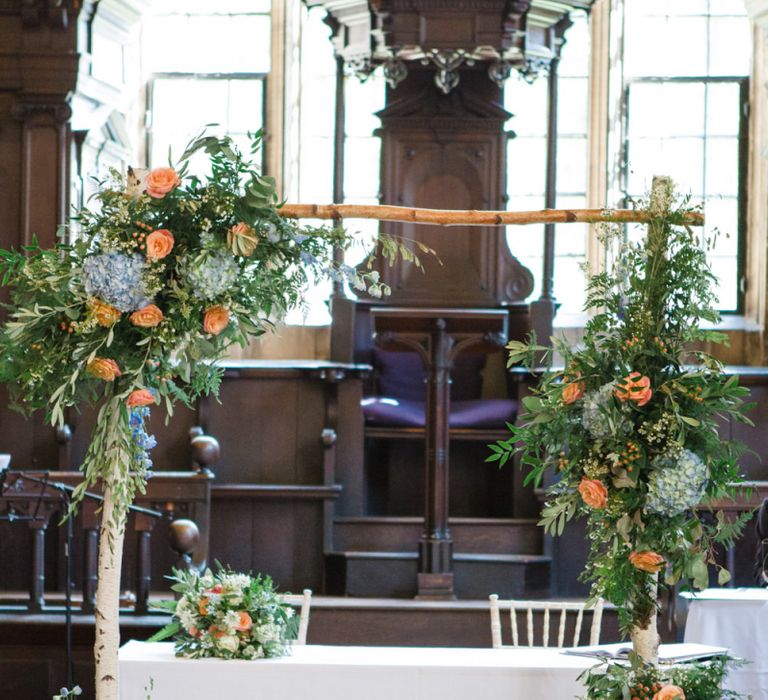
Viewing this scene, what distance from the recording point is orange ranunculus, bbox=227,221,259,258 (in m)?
3.76

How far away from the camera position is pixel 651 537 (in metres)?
3.87

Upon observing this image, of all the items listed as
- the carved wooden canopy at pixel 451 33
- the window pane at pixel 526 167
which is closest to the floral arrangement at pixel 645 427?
the carved wooden canopy at pixel 451 33

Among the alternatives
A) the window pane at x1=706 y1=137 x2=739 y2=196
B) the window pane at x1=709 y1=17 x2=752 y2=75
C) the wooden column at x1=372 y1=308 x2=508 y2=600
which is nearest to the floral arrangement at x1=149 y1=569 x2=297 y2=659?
the wooden column at x1=372 y1=308 x2=508 y2=600

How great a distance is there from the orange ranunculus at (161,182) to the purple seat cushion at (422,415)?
488 cm

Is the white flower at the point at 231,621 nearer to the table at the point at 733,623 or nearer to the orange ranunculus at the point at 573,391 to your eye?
the orange ranunculus at the point at 573,391

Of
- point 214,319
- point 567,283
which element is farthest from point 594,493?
point 567,283

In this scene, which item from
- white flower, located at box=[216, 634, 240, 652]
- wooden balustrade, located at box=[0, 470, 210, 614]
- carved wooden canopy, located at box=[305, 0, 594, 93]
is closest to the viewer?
white flower, located at box=[216, 634, 240, 652]

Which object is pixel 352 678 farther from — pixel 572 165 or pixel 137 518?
pixel 572 165

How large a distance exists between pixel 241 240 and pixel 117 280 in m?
0.34

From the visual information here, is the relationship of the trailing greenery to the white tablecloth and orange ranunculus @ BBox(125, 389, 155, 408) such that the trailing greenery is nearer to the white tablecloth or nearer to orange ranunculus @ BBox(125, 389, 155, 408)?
orange ranunculus @ BBox(125, 389, 155, 408)

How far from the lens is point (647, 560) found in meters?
3.84

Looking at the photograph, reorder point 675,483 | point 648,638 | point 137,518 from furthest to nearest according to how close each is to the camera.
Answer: point 137,518, point 648,638, point 675,483

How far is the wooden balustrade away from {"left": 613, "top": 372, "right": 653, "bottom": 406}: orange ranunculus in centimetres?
292

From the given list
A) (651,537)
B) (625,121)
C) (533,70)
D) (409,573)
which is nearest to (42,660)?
(409,573)
